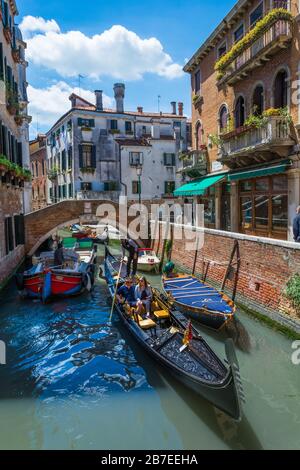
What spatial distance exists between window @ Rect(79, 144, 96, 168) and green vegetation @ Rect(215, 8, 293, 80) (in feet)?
46.7

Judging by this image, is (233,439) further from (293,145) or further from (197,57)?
(197,57)

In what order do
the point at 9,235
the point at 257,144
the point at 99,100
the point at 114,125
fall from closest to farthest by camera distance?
the point at 257,144
the point at 9,235
the point at 99,100
the point at 114,125

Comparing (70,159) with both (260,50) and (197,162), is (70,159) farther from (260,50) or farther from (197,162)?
(260,50)

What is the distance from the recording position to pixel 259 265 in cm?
884

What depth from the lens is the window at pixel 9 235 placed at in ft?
39.7

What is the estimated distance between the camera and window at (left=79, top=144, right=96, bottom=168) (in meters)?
26.5

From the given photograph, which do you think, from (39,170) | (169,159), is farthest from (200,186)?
(39,170)

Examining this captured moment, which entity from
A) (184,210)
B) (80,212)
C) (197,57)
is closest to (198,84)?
(197,57)

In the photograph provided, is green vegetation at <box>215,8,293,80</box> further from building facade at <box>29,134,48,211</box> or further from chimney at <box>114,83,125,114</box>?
building facade at <box>29,134,48,211</box>

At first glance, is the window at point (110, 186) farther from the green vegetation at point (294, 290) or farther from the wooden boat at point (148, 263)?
the green vegetation at point (294, 290)

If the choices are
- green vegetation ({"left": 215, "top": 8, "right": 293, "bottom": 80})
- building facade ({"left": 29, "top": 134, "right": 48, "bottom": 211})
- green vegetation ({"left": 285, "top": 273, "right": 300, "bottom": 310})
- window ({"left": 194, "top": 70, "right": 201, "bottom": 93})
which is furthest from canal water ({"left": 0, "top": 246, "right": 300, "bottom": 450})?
building facade ({"left": 29, "top": 134, "right": 48, "bottom": 211})

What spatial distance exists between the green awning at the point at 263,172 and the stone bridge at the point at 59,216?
6.78 m

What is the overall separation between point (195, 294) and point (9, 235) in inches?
287
